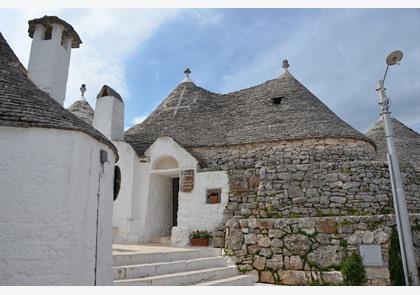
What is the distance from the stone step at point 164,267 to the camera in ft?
20.4

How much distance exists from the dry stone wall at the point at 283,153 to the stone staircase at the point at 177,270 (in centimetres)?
334

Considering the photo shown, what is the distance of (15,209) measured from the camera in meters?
4.72

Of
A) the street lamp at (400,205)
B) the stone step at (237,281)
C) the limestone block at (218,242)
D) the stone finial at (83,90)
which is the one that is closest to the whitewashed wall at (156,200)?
the limestone block at (218,242)

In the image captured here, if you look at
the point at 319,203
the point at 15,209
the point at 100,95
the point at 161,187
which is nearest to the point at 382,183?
the point at 319,203

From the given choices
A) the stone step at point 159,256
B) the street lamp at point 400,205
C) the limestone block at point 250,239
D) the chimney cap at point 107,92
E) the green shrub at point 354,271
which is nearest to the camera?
the street lamp at point 400,205

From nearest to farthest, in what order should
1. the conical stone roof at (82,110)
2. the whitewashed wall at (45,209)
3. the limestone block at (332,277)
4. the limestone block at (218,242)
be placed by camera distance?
the whitewashed wall at (45,209), the limestone block at (332,277), the limestone block at (218,242), the conical stone roof at (82,110)

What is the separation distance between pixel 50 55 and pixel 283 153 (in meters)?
7.54

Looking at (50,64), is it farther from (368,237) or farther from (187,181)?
(368,237)

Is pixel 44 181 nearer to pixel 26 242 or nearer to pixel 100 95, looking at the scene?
pixel 26 242

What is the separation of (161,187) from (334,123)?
21.2ft

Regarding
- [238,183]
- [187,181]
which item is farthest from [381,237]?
[187,181]

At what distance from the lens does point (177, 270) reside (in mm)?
7160

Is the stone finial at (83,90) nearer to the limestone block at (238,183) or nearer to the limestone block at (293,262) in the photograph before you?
the limestone block at (238,183)

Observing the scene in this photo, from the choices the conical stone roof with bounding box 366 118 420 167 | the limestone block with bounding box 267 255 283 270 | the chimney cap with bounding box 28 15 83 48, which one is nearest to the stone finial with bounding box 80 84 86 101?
the chimney cap with bounding box 28 15 83 48
